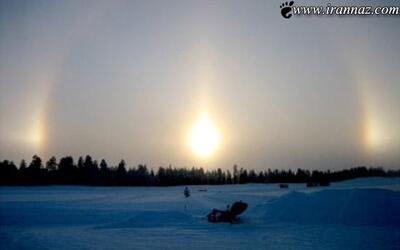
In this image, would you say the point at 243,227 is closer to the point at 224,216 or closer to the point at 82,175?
the point at 224,216

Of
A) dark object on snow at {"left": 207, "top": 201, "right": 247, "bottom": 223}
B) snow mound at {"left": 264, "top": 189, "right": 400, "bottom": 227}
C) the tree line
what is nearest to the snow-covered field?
snow mound at {"left": 264, "top": 189, "right": 400, "bottom": 227}

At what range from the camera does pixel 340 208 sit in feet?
104

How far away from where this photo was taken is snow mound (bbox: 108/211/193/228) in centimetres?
2968

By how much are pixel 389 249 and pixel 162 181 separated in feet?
434

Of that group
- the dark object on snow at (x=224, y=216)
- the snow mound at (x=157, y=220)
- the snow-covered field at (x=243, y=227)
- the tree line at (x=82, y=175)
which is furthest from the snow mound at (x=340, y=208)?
the tree line at (x=82, y=175)

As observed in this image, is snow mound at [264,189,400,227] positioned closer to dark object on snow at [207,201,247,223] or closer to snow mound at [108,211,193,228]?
dark object on snow at [207,201,247,223]

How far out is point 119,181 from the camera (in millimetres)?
131500

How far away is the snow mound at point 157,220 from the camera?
29.7m

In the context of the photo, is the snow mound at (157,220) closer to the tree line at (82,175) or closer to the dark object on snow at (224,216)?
the dark object on snow at (224,216)

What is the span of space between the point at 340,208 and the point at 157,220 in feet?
45.5

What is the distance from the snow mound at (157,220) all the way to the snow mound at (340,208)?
6.54m

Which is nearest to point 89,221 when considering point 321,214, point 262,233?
point 262,233

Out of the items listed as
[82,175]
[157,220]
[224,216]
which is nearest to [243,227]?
[224,216]

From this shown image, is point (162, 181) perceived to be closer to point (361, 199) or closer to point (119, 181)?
point (119, 181)
